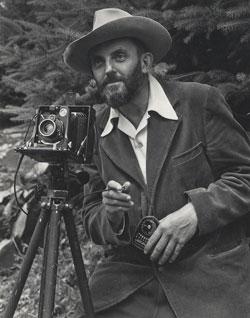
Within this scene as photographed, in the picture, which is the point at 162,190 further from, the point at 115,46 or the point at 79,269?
the point at 115,46

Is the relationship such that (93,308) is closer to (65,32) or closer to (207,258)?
(207,258)

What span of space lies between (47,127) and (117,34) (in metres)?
0.59

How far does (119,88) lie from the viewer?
2.32m

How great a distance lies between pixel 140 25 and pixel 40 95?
1913mm

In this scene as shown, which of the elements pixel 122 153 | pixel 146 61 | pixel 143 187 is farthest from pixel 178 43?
pixel 143 187

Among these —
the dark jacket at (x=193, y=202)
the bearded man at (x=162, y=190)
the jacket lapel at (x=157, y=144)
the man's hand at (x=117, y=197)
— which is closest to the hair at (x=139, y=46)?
the bearded man at (x=162, y=190)

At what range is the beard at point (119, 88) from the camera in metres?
2.32

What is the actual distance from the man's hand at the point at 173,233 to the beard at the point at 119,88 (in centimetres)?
61

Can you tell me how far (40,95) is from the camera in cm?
407

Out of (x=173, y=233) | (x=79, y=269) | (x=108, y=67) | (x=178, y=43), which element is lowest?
(x=79, y=269)

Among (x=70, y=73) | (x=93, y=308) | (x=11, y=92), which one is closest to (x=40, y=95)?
(x=70, y=73)

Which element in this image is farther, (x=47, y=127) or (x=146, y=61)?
(x=146, y=61)

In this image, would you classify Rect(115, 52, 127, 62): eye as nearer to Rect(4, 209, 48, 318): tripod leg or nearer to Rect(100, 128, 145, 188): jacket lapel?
Rect(100, 128, 145, 188): jacket lapel

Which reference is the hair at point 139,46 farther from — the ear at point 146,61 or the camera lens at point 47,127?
the camera lens at point 47,127
